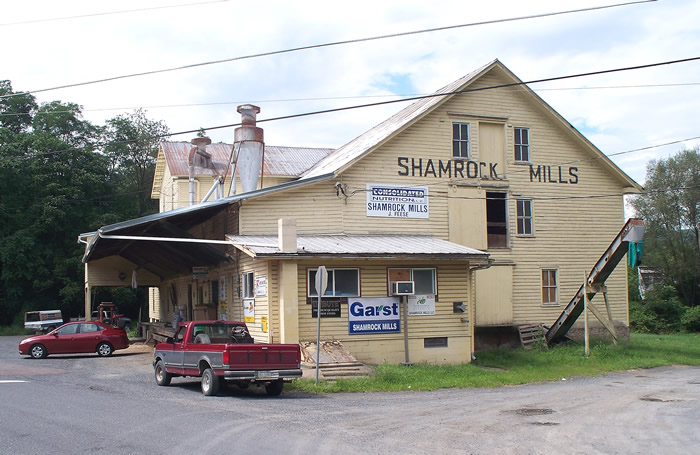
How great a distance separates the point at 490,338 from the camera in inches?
1022

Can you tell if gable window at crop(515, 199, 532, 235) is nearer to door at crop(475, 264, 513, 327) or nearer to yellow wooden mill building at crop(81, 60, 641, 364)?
yellow wooden mill building at crop(81, 60, 641, 364)

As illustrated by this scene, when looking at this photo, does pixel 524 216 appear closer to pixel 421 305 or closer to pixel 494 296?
pixel 494 296

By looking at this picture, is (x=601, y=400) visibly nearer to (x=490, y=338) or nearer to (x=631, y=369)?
(x=631, y=369)

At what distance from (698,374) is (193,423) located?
51.4 feet

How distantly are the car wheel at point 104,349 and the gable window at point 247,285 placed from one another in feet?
23.4

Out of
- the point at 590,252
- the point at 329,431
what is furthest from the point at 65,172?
→ the point at 329,431

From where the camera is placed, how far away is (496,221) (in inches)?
1084

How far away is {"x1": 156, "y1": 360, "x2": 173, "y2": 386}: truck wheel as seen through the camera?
16766 millimetres

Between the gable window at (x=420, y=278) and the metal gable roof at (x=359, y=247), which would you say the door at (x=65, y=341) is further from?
the gable window at (x=420, y=278)

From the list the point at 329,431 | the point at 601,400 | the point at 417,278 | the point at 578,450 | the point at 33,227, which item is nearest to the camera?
the point at 578,450

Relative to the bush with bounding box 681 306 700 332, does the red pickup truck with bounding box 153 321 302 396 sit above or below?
above

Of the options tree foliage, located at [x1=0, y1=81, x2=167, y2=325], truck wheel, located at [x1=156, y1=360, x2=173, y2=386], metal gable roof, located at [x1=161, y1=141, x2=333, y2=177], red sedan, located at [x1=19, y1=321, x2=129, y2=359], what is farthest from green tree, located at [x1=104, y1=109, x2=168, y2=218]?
truck wheel, located at [x1=156, y1=360, x2=173, y2=386]

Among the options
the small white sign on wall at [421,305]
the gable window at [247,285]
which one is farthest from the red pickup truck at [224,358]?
the small white sign on wall at [421,305]

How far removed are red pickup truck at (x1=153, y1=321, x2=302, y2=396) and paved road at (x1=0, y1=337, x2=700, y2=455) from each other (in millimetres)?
434
